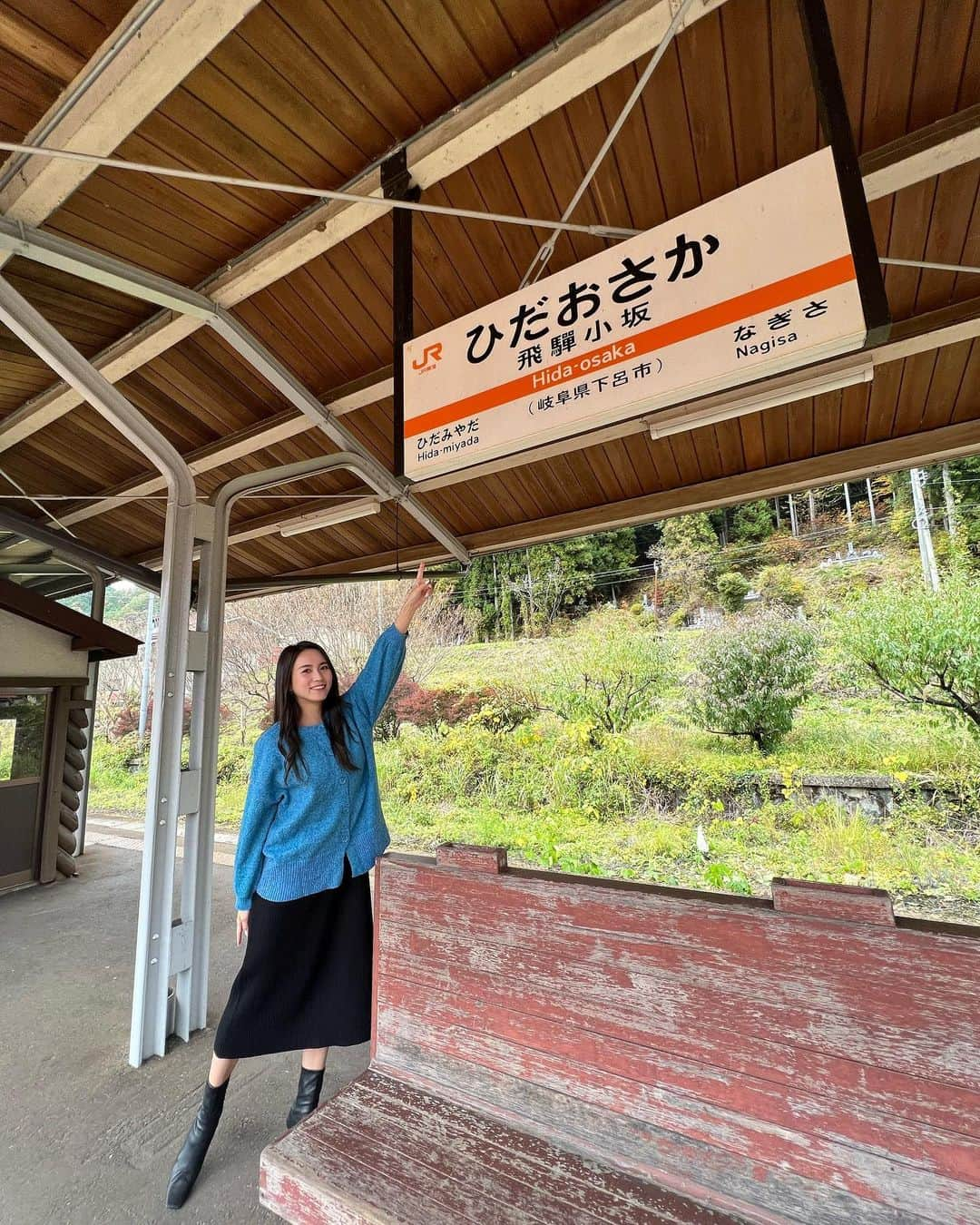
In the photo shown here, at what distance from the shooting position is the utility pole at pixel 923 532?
680 cm

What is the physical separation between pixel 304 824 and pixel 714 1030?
118 cm

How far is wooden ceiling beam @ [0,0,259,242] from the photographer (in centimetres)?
138

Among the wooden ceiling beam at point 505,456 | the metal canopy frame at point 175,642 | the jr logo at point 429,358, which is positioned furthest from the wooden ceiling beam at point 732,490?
the jr logo at point 429,358

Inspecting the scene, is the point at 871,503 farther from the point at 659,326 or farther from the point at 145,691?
the point at 145,691

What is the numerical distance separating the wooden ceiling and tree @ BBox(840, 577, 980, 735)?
446 centimetres

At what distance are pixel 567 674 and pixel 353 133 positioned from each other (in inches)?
301

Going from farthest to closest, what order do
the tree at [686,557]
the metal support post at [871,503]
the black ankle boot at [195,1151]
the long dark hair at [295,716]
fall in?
the tree at [686,557] < the metal support post at [871,503] < the long dark hair at [295,716] < the black ankle boot at [195,1151]

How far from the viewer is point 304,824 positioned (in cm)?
169

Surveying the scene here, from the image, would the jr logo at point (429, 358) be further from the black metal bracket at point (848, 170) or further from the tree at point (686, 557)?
the tree at point (686, 557)

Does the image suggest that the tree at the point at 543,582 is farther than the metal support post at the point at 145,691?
No

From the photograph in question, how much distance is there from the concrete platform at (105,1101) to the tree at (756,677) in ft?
20.0

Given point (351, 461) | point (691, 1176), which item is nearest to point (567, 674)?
point (351, 461)

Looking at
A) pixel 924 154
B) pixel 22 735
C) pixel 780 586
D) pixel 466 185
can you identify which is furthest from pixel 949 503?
pixel 22 735

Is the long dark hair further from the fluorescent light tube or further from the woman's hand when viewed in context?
the fluorescent light tube
